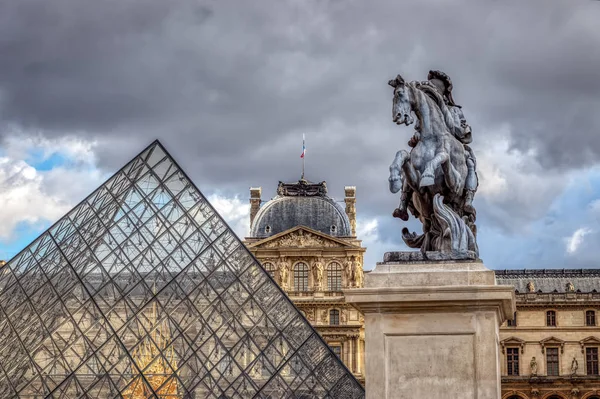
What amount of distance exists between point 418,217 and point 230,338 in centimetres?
1132

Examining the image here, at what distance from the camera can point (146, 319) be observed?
767 inches

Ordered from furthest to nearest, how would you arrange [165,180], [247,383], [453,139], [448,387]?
1. [165,180]
2. [247,383]
3. [453,139]
4. [448,387]

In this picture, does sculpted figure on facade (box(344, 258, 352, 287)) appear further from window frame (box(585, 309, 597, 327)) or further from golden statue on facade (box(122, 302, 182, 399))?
golden statue on facade (box(122, 302, 182, 399))

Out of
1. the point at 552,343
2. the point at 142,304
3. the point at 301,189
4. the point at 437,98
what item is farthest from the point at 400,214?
the point at 301,189

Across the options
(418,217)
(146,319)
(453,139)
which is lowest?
(418,217)

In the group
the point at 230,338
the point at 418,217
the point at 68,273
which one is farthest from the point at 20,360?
the point at 418,217

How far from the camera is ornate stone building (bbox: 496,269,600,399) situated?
62.2 m

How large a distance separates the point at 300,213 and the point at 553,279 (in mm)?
15298

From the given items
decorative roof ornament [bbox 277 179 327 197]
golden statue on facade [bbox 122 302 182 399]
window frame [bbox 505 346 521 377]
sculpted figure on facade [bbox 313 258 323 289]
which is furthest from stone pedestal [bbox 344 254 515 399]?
decorative roof ornament [bbox 277 179 327 197]

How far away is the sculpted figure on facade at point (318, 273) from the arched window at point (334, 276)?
0.53 meters

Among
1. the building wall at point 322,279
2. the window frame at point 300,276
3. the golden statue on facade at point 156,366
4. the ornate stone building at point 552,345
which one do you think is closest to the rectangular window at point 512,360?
the ornate stone building at point 552,345

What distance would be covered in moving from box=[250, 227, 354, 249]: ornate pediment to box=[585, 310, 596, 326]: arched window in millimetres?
13924

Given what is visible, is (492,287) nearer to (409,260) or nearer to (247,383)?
(409,260)

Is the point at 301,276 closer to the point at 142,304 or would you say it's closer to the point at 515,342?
the point at 515,342
